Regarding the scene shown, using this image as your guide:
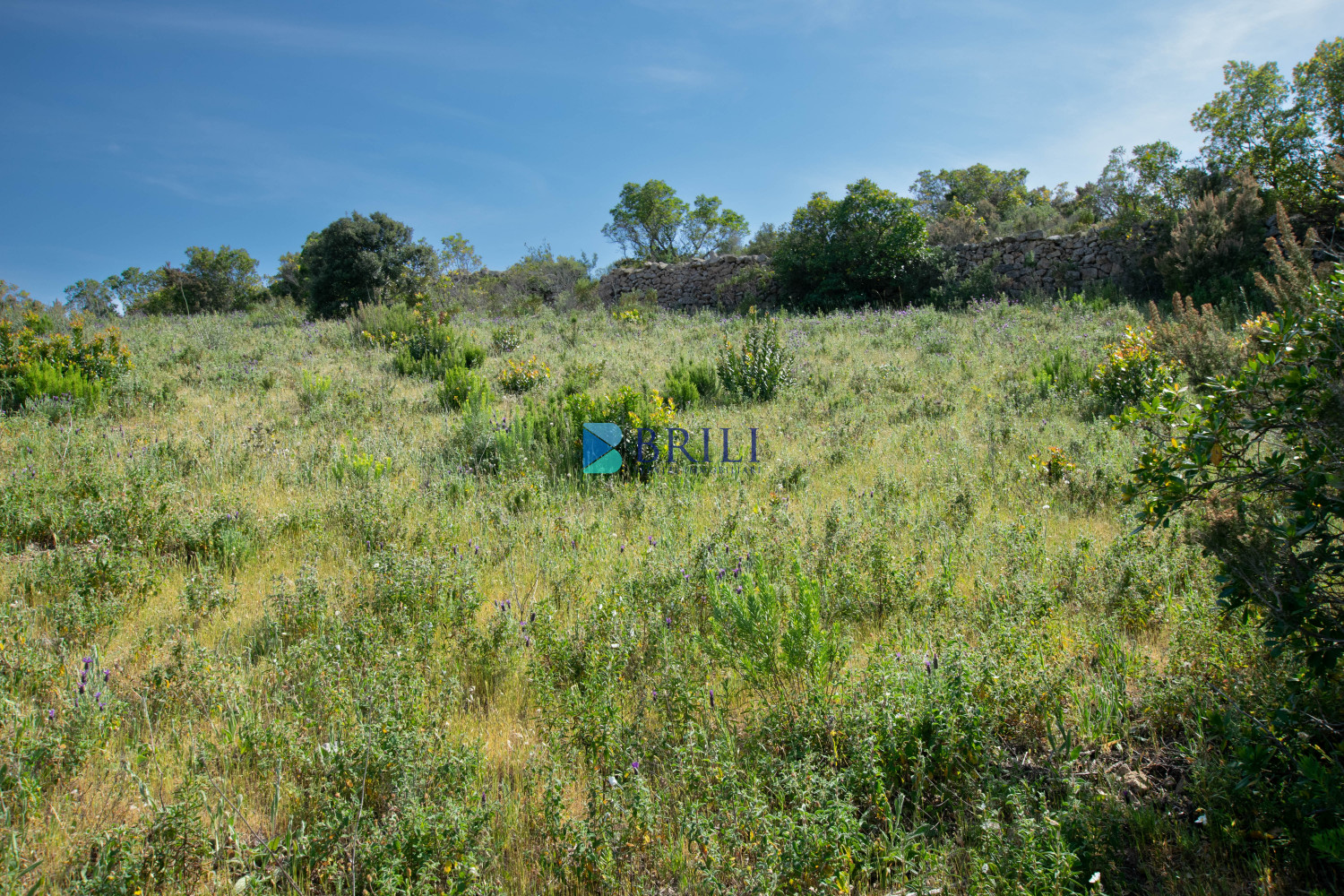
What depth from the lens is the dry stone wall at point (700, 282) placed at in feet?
69.7

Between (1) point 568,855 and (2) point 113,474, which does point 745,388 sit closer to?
(2) point 113,474

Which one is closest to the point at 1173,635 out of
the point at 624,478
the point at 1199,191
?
the point at 624,478

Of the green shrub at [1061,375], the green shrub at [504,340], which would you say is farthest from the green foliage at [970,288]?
the green shrub at [504,340]

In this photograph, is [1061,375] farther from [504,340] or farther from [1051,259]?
[1051,259]

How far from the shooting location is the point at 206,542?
400 centimetres

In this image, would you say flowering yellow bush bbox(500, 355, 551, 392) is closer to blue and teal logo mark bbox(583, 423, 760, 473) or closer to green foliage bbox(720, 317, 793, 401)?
green foliage bbox(720, 317, 793, 401)

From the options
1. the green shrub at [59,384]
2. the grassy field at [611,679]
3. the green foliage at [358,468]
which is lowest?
the grassy field at [611,679]

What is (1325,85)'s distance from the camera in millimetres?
14727

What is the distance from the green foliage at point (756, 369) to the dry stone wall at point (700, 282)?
40.7 ft

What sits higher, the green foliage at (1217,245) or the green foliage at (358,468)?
the green foliage at (1217,245)

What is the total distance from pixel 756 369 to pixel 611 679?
6.40 metres

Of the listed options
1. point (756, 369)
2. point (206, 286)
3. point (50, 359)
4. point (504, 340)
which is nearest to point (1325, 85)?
point (756, 369)
